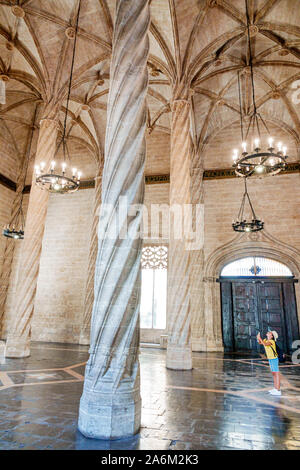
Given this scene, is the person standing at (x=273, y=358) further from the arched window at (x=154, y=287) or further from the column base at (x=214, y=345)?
the arched window at (x=154, y=287)

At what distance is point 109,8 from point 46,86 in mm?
3632

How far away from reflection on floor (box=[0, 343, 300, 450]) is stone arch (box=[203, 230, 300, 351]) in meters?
5.80

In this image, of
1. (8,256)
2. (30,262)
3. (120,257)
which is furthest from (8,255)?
(120,257)

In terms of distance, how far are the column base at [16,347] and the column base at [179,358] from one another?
441cm

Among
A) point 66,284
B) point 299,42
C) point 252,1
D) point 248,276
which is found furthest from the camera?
point 66,284

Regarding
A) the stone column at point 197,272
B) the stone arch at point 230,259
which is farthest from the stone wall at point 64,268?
the stone arch at point 230,259

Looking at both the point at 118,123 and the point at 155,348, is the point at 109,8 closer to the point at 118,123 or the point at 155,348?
Answer: the point at 118,123

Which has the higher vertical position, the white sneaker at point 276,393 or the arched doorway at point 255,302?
the arched doorway at point 255,302

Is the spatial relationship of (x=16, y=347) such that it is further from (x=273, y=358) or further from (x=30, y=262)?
(x=273, y=358)

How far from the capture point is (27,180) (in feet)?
59.0

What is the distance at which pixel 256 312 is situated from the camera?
13.4m

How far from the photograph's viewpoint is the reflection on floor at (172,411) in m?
3.08

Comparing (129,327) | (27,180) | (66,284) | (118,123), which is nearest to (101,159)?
(27,180)

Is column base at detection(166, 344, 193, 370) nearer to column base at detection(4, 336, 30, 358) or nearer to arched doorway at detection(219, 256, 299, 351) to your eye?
column base at detection(4, 336, 30, 358)
